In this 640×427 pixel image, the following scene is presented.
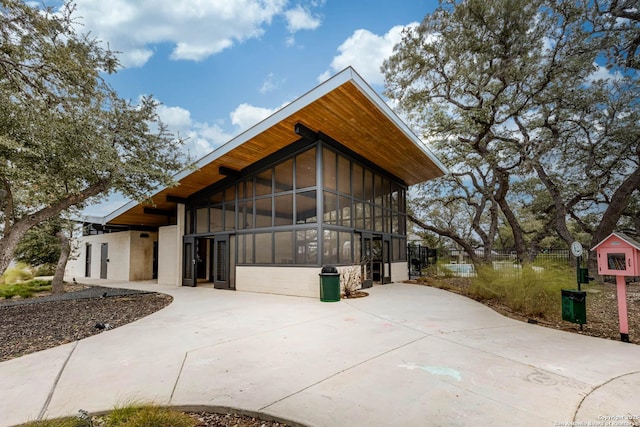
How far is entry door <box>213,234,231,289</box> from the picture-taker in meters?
10.3

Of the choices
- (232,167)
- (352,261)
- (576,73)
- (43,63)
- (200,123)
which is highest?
(200,123)

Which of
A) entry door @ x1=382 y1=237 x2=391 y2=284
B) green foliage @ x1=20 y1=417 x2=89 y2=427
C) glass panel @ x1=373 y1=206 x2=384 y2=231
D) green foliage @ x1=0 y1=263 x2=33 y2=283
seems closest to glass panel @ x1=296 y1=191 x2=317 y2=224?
glass panel @ x1=373 y1=206 x2=384 y2=231

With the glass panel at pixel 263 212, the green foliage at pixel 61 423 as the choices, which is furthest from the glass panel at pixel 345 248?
the green foliage at pixel 61 423

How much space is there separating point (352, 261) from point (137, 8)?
26.2 ft

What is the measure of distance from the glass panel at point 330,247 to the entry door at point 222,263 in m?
3.80

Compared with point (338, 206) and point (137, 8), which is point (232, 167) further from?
point (137, 8)

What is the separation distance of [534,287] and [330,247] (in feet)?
15.3

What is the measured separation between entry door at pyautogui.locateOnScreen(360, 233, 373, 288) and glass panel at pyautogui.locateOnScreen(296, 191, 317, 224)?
7.62ft

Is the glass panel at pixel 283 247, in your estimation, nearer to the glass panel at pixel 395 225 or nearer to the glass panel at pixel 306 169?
the glass panel at pixel 306 169

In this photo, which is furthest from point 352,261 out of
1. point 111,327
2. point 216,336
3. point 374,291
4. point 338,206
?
point 111,327

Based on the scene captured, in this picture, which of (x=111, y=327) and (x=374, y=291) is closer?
(x=111, y=327)

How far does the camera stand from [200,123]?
74.1 ft

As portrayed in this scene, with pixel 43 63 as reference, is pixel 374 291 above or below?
below

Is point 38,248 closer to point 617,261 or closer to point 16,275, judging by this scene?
point 16,275
